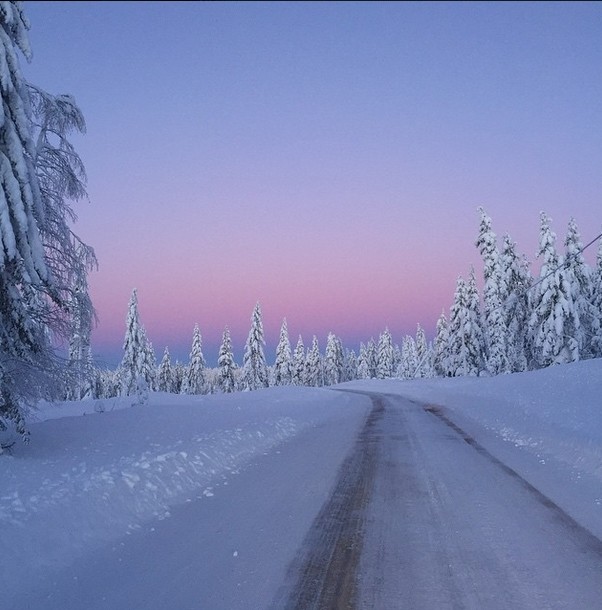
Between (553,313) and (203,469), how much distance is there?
3497 centimetres

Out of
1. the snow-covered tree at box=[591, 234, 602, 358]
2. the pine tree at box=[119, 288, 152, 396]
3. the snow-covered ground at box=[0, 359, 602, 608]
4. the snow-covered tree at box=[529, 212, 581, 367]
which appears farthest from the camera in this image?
the pine tree at box=[119, 288, 152, 396]

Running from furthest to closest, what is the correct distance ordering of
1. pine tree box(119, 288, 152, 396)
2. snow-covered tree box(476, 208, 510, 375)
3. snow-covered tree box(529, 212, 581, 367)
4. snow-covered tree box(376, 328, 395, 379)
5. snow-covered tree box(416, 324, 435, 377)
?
snow-covered tree box(376, 328, 395, 379), snow-covered tree box(416, 324, 435, 377), pine tree box(119, 288, 152, 396), snow-covered tree box(476, 208, 510, 375), snow-covered tree box(529, 212, 581, 367)

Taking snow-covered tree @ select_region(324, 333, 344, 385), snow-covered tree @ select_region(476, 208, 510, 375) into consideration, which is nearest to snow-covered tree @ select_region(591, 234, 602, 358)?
snow-covered tree @ select_region(476, 208, 510, 375)

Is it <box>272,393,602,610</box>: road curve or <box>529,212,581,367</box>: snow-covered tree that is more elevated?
<box>529,212,581,367</box>: snow-covered tree

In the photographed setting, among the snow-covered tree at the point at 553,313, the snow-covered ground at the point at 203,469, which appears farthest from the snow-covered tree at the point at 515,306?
the snow-covered ground at the point at 203,469

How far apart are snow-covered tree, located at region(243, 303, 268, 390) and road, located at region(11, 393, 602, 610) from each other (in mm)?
56318

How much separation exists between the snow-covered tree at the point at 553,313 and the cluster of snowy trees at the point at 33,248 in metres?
34.4

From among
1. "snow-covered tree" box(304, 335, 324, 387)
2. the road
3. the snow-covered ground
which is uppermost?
"snow-covered tree" box(304, 335, 324, 387)

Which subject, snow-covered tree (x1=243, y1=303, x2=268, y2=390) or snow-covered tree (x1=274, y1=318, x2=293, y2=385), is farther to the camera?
snow-covered tree (x1=274, y1=318, x2=293, y2=385)

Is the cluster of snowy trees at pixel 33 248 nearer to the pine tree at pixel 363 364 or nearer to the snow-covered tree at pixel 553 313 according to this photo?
the snow-covered tree at pixel 553 313

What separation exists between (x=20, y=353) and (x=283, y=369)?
7018cm

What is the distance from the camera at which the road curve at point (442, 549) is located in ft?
14.0

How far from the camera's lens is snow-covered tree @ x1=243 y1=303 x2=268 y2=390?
64688 mm

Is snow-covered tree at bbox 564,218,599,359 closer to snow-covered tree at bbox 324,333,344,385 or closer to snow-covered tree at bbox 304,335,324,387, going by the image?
snow-covered tree at bbox 304,335,324,387
